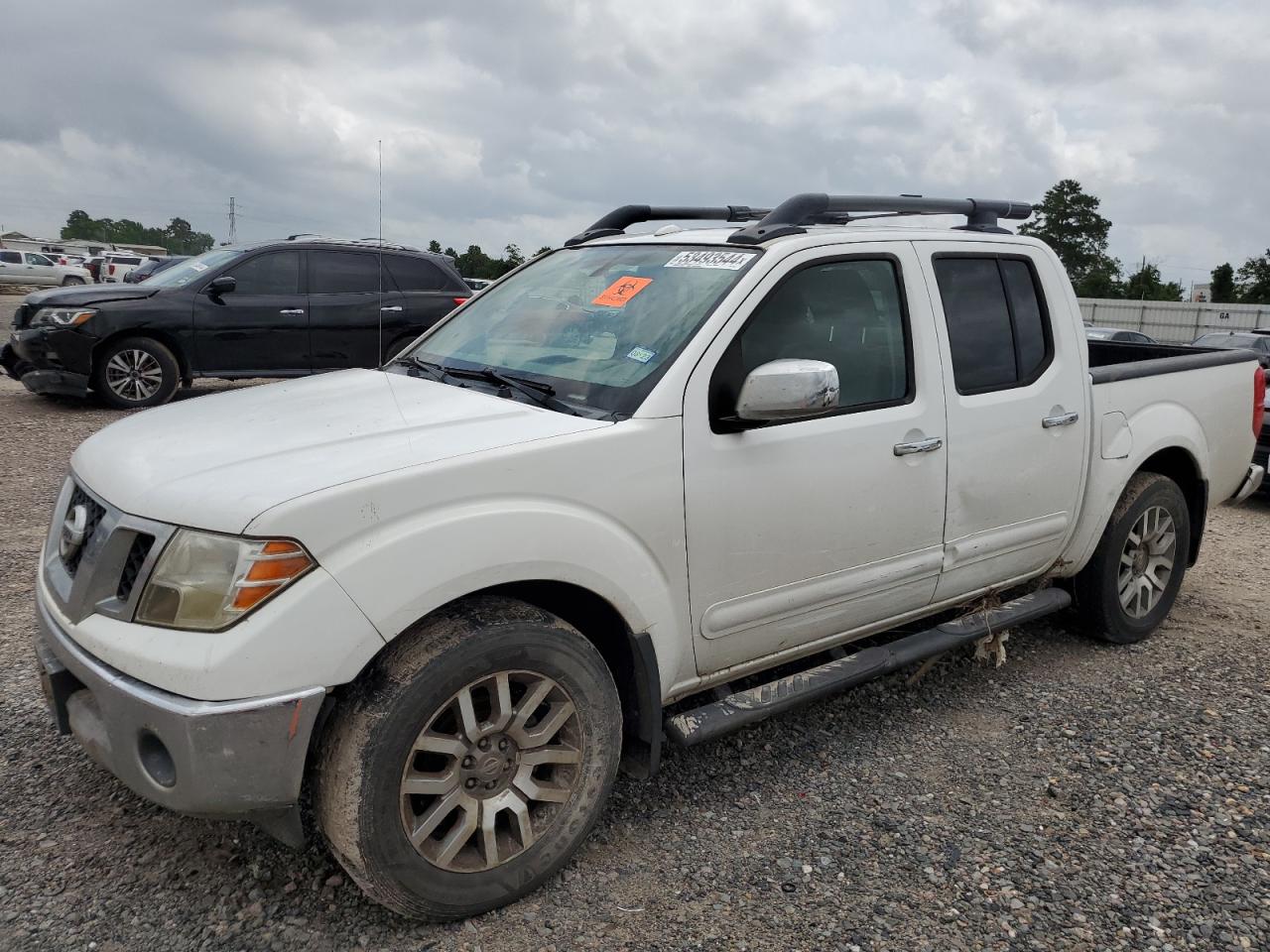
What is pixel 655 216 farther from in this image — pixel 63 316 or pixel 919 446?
A: pixel 63 316

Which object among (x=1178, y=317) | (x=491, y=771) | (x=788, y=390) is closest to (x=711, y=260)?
(x=788, y=390)

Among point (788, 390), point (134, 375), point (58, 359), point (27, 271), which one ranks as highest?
point (27, 271)

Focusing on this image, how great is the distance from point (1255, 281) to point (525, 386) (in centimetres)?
6046

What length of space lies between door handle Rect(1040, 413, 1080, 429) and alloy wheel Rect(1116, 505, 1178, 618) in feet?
2.53

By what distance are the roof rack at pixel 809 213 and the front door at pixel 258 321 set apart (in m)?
7.07

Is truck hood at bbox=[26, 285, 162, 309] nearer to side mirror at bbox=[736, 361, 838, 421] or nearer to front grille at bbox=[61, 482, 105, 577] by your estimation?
front grille at bbox=[61, 482, 105, 577]

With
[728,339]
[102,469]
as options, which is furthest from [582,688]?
[102,469]

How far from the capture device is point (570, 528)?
8.57 feet

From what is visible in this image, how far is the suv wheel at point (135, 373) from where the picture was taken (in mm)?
9844

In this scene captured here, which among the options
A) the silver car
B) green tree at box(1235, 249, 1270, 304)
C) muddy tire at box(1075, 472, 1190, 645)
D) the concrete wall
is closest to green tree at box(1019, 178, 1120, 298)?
green tree at box(1235, 249, 1270, 304)

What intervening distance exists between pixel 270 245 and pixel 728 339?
8.79 meters

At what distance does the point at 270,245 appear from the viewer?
34.5ft

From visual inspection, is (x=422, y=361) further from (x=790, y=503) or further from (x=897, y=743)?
(x=897, y=743)

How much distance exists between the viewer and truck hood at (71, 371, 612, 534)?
7.65 feet
